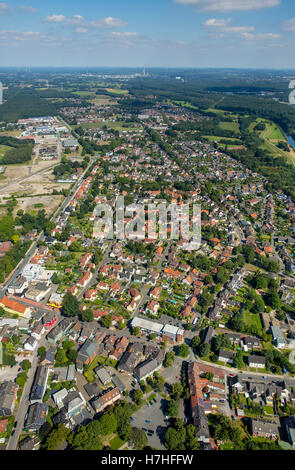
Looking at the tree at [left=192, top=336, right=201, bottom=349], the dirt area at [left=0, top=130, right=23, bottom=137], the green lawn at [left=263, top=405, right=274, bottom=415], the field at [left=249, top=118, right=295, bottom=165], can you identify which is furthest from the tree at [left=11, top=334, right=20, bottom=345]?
the dirt area at [left=0, top=130, right=23, bottom=137]

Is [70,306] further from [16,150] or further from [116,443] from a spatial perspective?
[16,150]

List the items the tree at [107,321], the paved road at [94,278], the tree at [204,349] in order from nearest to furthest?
1. the tree at [204,349]
2. the tree at [107,321]
3. the paved road at [94,278]

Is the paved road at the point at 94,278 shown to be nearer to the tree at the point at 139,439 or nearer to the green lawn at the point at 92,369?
the green lawn at the point at 92,369

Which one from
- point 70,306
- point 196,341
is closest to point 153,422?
point 196,341

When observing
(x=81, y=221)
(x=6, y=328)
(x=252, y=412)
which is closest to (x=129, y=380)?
(x=252, y=412)

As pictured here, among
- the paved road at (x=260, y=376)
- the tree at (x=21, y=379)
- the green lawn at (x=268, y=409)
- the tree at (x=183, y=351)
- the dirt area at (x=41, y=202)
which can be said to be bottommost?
the green lawn at (x=268, y=409)

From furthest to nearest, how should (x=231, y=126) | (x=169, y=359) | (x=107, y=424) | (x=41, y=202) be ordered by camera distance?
1. (x=231, y=126)
2. (x=41, y=202)
3. (x=169, y=359)
4. (x=107, y=424)

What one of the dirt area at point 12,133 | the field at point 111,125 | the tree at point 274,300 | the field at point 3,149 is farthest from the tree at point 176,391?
the field at point 111,125
